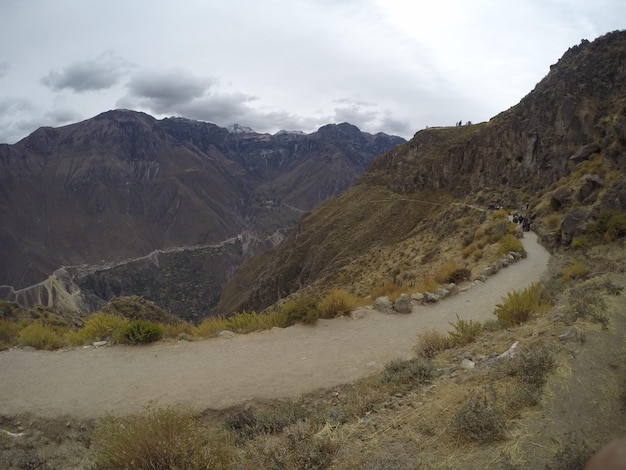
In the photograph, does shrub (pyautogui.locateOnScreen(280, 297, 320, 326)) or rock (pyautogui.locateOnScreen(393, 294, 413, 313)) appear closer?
shrub (pyautogui.locateOnScreen(280, 297, 320, 326))

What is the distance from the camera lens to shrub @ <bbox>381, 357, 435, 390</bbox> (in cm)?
675

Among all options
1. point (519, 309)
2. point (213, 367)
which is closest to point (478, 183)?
point (519, 309)

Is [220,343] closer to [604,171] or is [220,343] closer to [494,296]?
[494,296]

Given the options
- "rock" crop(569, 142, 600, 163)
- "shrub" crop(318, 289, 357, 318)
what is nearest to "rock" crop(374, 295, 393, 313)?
"shrub" crop(318, 289, 357, 318)

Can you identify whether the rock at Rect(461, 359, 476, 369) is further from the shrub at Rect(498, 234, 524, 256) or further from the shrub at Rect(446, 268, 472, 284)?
the shrub at Rect(498, 234, 524, 256)

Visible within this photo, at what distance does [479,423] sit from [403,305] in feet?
27.7

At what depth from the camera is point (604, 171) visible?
22.4m

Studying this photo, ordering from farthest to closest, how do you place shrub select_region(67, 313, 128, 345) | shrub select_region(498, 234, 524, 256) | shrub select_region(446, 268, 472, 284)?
1. shrub select_region(498, 234, 524, 256)
2. shrub select_region(446, 268, 472, 284)
3. shrub select_region(67, 313, 128, 345)

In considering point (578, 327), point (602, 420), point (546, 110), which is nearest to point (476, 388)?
point (602, 420)

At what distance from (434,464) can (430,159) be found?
72.9m

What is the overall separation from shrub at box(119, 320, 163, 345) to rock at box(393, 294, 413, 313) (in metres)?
7.84

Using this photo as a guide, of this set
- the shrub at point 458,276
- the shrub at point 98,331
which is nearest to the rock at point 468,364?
the shrub at point 458,276

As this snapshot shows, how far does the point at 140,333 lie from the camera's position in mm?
11086

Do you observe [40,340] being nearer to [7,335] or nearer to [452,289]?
[7,335]
